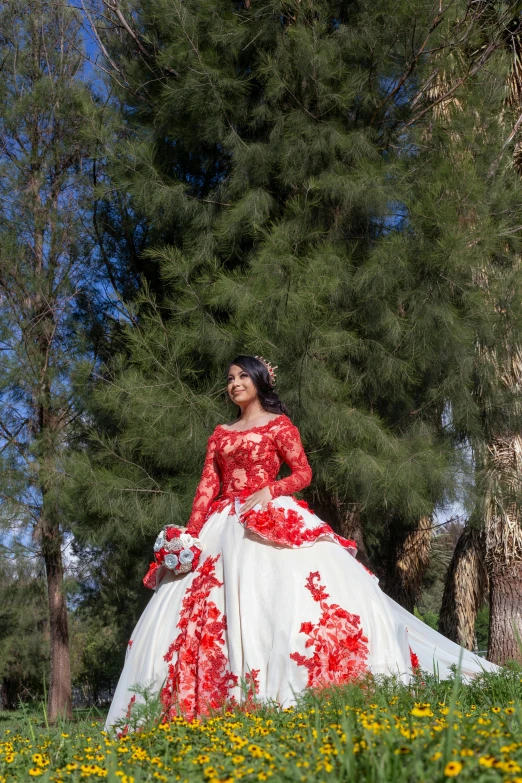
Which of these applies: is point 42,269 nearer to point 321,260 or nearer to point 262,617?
point 321,260

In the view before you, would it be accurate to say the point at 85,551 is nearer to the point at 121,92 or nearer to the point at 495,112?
the point at 121,92

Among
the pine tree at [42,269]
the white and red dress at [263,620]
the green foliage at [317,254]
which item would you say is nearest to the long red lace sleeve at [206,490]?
the white and red dress at [263,620]

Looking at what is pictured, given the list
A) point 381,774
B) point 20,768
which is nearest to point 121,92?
point 20,768

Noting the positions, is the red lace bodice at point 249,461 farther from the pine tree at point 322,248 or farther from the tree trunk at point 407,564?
the tree trunk at point 407,564

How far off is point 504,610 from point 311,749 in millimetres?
5902

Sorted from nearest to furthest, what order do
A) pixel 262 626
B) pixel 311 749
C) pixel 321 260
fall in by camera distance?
1. pixel 311 749
2. pixel 262 626
3. pixel 321 260

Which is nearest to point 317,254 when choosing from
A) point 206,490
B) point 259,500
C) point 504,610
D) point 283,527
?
point 206,490

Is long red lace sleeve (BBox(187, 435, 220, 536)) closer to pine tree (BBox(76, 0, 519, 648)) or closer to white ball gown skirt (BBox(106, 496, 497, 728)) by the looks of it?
white ball gown skirt (BBox(106, 496, 497, 728))

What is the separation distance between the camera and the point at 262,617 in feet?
11.0

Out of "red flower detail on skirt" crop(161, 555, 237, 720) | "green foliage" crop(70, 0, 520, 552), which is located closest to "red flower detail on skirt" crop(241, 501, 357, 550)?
"red flower detail on skirt" crop(161, 555, 237, 720)

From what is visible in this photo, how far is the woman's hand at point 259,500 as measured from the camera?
3770 mm

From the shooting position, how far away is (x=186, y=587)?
3621 millimetres

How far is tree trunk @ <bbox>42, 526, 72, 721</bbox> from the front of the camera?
26.6 ft

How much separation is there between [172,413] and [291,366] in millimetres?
998
